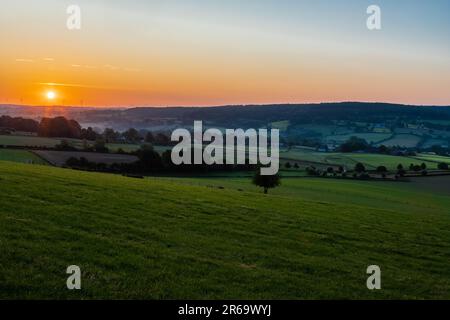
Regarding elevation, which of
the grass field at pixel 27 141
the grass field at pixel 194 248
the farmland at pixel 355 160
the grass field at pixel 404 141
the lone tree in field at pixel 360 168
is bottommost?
the grass field at pixel 194 248

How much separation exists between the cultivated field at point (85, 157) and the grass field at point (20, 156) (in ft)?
3.96

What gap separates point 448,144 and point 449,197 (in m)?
93.5

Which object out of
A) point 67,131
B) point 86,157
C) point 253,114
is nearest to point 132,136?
point 67,131

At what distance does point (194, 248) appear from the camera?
50.4 feet

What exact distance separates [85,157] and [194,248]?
62.4 m

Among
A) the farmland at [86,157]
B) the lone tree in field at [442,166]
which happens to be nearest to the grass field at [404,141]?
the lone tree in field at [442,166]

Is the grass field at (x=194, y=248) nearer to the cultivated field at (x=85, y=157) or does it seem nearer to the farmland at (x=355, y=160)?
the cultivated field at (x=85, y=157)

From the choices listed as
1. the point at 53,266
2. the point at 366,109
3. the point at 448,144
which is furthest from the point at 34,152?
the point at 366,109

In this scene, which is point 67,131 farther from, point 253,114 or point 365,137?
point 365,137

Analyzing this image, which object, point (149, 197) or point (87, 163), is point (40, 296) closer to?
point (149, 197)

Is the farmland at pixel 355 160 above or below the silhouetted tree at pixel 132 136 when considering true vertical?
below

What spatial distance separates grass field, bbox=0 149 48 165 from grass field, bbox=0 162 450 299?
45.2m

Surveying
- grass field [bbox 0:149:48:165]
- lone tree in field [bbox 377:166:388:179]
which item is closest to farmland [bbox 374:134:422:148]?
lone tree in field [bbox 377:166:388:179]

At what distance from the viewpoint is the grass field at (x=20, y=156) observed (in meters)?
68.2
